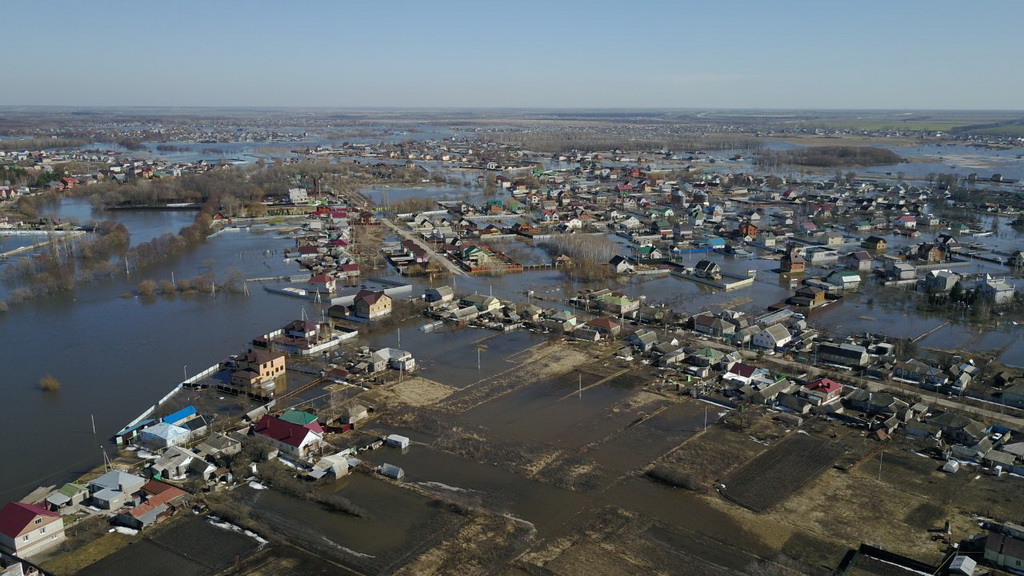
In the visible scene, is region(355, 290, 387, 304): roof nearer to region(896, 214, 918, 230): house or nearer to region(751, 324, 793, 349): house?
region(751, 324, 793, 349): house

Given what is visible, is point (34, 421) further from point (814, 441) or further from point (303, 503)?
point (814, 441)

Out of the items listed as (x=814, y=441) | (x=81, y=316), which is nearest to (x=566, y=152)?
(x=81, y=316)

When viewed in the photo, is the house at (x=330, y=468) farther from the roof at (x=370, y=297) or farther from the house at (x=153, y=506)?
the roof at (x=370, y=297)

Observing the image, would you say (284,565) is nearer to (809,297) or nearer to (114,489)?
(114,489)

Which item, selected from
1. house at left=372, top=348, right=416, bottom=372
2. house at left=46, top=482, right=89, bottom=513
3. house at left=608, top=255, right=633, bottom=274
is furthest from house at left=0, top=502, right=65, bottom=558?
house at left=608, top=255, right=633, bottom=274

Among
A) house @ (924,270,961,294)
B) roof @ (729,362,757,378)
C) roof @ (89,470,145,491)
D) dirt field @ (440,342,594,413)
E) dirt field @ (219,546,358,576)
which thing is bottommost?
dirt field @ (219,546,358,576)

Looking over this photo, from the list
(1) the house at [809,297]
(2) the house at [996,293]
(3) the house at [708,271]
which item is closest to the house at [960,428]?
(1) the house at [809,297]
